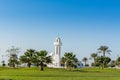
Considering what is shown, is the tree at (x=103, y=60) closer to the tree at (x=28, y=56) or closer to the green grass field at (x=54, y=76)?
the tree at (x=28, y=56)

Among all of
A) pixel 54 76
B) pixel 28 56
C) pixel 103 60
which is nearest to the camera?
pixel 54 76

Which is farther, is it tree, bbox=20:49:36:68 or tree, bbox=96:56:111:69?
tree, bbox=96:56:111:69

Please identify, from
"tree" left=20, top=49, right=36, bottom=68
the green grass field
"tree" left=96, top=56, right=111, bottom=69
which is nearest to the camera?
the green grass field

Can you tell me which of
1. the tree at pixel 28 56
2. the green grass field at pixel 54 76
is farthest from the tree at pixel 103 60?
the green grass field at pixel 54 76

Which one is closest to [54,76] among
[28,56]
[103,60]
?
[28,56]

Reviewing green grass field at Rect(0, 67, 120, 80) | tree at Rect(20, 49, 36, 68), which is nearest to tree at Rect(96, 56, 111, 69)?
tree at Rect(20, 49, 36, 68)

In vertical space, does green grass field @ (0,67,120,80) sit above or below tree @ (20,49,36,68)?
below

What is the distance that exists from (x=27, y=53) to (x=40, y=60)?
18.9 m

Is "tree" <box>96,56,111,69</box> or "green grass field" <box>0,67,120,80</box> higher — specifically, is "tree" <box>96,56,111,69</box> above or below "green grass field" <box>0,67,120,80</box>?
above

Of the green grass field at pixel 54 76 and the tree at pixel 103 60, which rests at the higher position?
the tree at pixel 103 60

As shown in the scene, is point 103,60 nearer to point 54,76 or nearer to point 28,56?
point 28,56

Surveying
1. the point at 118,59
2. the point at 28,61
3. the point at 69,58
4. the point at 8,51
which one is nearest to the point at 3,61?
the point at 8,51

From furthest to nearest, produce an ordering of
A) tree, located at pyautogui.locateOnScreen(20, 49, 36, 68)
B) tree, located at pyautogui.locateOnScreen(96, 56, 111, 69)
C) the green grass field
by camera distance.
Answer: tree, located at pyautogui.locateOnScreen(96, 56, 111, 69), tree, located at pyautogui.locateOnScreen(20, 49, 36, 68), the green grass field

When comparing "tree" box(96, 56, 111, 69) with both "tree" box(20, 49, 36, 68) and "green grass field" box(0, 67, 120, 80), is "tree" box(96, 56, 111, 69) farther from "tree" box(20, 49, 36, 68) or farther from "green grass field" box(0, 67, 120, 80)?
"green grass field" box(0, 67, 120, 80)
